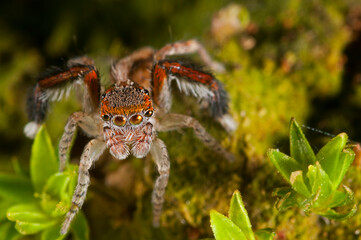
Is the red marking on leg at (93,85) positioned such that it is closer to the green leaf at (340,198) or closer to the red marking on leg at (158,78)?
the red marking on leg at (158,78)

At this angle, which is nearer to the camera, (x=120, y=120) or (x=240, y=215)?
(x=240, y=215)

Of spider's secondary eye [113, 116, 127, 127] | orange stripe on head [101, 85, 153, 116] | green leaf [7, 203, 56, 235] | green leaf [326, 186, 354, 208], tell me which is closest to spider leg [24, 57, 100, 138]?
orange stripe on head [101, 85, 153, 116]

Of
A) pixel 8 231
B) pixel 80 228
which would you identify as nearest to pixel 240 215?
pixel 80 228

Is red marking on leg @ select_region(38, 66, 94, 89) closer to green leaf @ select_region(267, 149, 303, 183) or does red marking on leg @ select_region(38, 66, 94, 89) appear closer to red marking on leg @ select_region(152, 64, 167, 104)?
red marking on leg @ select_region(152, 64, 167, 104)

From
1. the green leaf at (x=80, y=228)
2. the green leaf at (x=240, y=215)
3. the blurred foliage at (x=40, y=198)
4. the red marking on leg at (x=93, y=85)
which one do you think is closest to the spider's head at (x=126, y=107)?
the red marking on leg at (x=93, y=85)

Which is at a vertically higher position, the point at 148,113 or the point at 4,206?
the point at 148,113

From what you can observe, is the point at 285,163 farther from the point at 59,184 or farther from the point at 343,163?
the point at 59,184

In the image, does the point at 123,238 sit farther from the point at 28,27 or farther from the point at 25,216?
the point at 28,27
